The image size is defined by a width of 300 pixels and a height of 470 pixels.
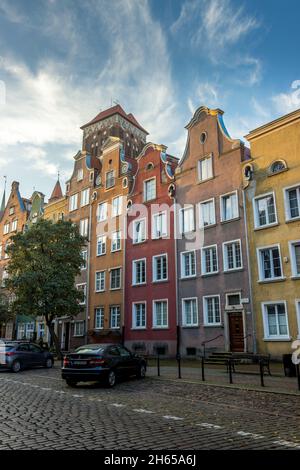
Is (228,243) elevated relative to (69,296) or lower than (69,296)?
elevated

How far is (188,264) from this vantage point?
2847cm

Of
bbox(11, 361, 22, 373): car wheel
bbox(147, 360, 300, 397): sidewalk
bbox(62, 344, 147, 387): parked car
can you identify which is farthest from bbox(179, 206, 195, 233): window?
bbox(62, 344, 147, 387): parked car

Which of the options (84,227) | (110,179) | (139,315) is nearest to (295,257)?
(139,315)

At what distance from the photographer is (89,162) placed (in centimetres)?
4184

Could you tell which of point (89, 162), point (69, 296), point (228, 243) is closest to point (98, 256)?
point (69, 296)

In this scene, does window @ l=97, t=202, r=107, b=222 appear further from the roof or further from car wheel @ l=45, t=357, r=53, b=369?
the roof

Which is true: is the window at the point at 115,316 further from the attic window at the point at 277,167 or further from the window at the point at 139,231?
the attic window at the point at 277,167

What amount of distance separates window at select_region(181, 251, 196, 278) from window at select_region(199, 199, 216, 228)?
2.19 m

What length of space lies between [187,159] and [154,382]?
1860 cm

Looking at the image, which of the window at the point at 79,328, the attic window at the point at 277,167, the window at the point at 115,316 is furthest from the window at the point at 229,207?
the window at the point at 79,328

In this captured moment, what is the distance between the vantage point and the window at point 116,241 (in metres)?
34.4

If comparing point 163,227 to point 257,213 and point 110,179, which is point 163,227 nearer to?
point 257,213

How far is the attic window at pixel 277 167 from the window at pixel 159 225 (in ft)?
30.0
